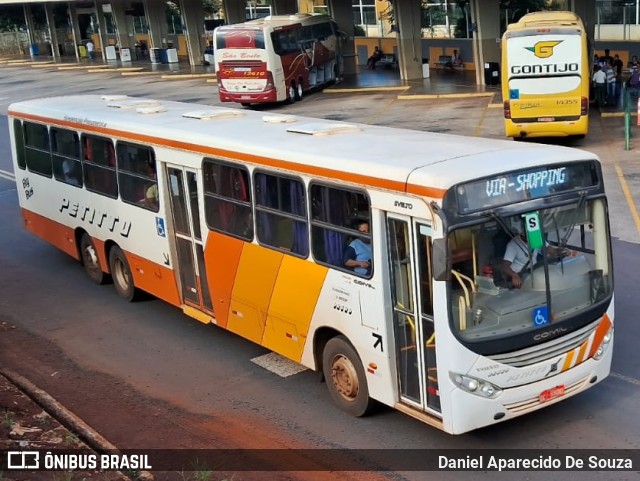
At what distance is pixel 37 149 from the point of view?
1612 centimetres

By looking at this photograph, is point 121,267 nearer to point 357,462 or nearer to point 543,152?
point 357,462

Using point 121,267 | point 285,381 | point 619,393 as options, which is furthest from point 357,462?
point 121,267

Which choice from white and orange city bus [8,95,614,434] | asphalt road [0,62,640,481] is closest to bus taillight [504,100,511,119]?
asphalt road [0,62,640,481]

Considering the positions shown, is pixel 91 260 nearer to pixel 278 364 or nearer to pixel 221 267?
pixel 221 267

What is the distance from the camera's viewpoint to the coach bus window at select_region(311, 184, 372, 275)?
351 inches

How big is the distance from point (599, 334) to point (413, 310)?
1873 millimetres

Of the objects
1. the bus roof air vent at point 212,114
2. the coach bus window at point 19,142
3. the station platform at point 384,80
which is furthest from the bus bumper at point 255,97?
the bus roof air vent at point 212,114

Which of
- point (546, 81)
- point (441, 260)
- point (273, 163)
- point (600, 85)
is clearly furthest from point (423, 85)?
point (441, 260)

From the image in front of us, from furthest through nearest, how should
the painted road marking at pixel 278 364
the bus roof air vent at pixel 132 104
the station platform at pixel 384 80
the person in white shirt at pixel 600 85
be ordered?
the station platform at pixel 384 80
the person in white shirt at pixel 600 85
the bus roof air vent at pixel 132 104
the painted road marking at pixel 278 364

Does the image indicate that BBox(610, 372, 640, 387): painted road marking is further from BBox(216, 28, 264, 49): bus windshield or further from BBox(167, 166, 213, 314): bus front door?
BBox(216, 28, 264, 49): bus windshield

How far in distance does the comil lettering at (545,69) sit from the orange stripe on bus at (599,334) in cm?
1622

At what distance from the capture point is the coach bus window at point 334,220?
8922mm

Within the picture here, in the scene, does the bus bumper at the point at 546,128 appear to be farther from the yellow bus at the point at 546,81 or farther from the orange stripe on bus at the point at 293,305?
the orange stripe on bus at the point at 293,305

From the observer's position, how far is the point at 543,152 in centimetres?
859
